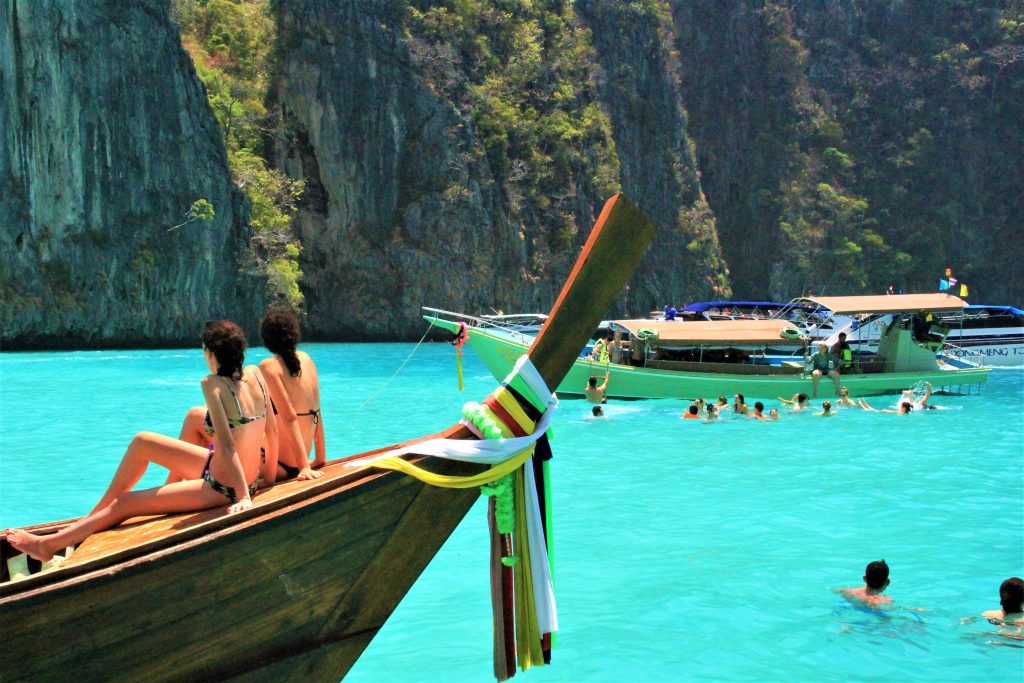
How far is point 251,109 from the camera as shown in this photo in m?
46.0

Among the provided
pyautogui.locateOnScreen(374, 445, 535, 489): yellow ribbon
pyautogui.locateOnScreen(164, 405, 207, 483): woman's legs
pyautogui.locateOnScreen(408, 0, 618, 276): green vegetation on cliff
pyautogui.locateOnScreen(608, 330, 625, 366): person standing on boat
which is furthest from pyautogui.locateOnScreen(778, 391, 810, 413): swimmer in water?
pyautogui.locateOnScreen(408, 0, 618, 276): green vegetation on cliff

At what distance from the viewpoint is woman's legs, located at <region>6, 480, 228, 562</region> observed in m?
3.97

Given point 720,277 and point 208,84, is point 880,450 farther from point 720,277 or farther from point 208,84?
point 720,277

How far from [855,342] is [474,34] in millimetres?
33815

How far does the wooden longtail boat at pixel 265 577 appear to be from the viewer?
322 cm

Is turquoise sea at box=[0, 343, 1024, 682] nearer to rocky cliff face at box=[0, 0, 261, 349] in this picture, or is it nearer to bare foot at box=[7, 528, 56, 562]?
bare foot at box=[7, 528, 56, 562]

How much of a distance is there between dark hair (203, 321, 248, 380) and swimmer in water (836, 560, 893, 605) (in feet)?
17.4

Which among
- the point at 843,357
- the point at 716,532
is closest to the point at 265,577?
the point at 716,532

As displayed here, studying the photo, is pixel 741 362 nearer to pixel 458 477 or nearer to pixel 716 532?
pixel 716 532

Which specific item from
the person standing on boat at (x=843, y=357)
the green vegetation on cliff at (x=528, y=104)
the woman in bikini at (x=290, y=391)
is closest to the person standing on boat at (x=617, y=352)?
the person standing on boat at (x=843, y=357)

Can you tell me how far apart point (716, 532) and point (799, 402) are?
9.91 meters

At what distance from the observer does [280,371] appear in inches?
181

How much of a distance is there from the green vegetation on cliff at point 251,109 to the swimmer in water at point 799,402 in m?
27.8

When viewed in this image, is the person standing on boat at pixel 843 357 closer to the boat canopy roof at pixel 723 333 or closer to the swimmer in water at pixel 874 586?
the boat canopy roof at pixel 723 333
